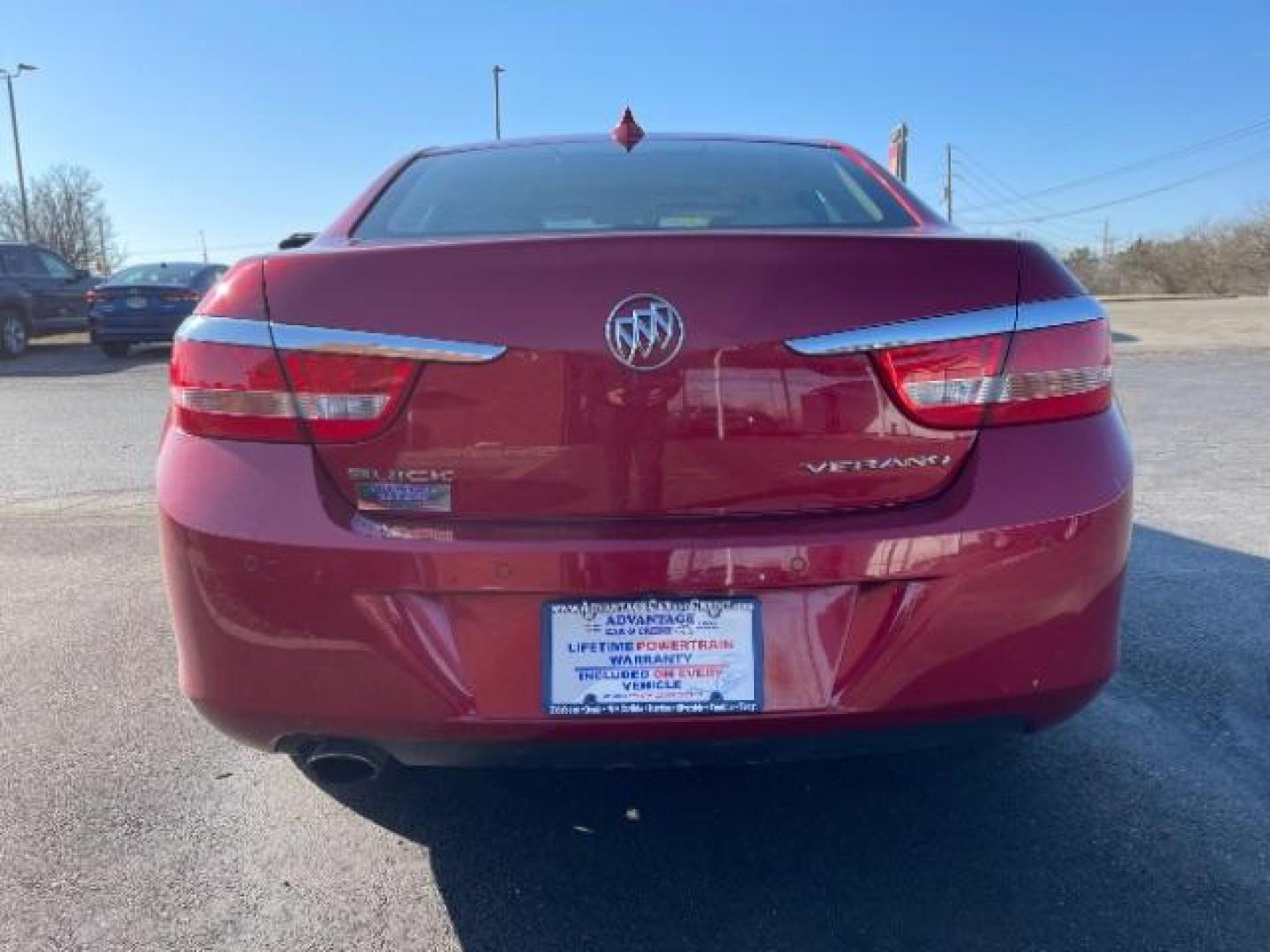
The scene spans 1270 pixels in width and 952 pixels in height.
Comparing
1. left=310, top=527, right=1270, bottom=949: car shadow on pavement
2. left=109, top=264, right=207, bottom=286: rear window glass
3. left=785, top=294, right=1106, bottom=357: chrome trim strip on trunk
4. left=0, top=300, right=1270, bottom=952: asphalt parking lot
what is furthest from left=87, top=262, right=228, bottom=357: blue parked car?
left=785, top=294, right=1106, bottom=357: chrome trim strip on trunk

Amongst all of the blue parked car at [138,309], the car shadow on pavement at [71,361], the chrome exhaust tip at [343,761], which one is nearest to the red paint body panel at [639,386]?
the chrome exhaust tip at [343,761]

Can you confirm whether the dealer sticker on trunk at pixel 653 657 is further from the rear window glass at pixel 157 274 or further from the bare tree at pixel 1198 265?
the bare tree at pixel 1198 265

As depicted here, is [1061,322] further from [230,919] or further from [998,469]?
[230,919]

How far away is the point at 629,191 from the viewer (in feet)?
8.73

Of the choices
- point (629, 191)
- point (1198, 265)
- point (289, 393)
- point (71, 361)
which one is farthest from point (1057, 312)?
point (1198, 265)

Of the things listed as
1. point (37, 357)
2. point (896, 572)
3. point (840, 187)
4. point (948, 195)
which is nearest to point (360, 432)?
point (896, 572)

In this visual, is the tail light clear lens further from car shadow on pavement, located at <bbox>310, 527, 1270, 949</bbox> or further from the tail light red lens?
car shadow on pavement, located at <bbox>310, 527, 1270, 949</bbox>

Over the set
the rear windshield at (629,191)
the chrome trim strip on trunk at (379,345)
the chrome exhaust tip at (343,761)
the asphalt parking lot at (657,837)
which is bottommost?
the asphalt parking lot at (657,837)

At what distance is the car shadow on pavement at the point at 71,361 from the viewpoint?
14.1m

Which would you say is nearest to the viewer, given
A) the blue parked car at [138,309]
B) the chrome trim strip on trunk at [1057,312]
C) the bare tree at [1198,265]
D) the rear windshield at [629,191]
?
the chrome trim strip on trunk at [1057,312]

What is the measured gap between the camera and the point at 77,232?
62.8m

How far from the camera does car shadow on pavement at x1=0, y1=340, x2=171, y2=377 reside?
14055 millimetres

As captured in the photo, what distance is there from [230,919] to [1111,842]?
183cm

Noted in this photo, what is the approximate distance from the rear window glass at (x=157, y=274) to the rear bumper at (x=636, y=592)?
1495cm
